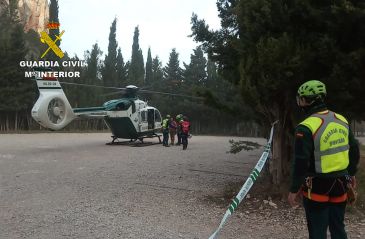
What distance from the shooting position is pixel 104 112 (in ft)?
68.5

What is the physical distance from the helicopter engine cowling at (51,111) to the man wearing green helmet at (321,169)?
50.1ft

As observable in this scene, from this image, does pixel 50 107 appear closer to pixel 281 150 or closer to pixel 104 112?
pixel 104 112

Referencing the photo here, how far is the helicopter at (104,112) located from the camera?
17359mm

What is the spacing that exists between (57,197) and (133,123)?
13489 millimetres

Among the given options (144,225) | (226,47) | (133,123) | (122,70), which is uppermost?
(122,70)

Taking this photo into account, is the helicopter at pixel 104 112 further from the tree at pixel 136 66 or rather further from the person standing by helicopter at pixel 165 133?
the tree at pixel 136 66

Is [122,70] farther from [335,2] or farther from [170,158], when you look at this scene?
[335,2]

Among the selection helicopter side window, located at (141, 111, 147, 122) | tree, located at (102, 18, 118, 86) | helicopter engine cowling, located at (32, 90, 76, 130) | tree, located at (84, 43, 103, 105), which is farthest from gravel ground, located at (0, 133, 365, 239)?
tree, located at (102, 18, 118, 86)

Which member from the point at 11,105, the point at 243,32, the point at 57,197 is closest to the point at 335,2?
the point at 243,32

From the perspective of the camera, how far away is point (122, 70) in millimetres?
55406

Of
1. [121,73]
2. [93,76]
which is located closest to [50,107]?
[93,76]

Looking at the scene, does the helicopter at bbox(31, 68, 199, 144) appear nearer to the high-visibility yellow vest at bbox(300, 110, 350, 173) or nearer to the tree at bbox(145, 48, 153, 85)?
the high-visibility yellow vest at bbox(300, 110, 350, 173)

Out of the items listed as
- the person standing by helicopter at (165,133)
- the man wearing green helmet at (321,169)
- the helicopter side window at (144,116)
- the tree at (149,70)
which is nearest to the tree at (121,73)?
the tree at (149,70)

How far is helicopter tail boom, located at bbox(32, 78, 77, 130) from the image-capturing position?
672 inches
